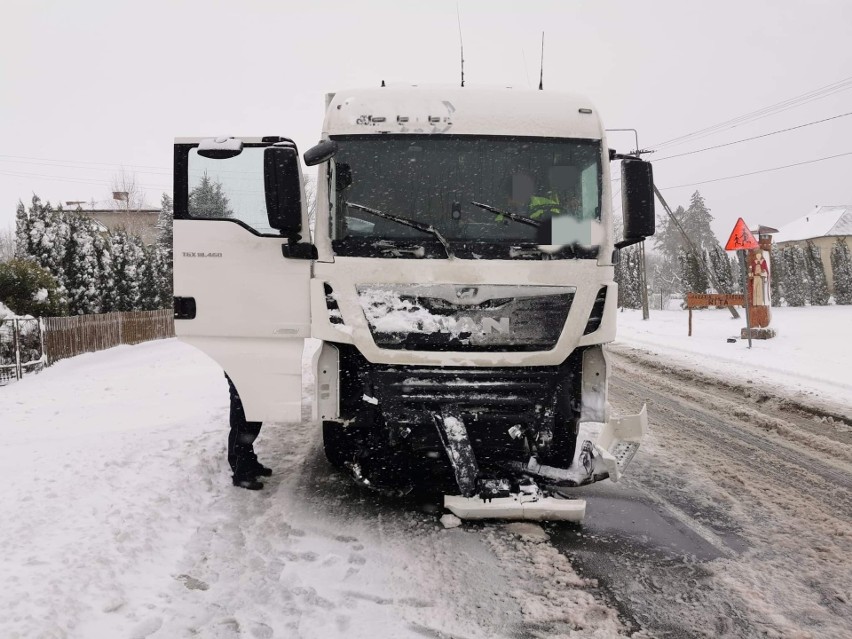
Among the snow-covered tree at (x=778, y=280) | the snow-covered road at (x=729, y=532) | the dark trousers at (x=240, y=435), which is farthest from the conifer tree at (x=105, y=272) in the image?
the snow-covered tree at (x=778, y=280)

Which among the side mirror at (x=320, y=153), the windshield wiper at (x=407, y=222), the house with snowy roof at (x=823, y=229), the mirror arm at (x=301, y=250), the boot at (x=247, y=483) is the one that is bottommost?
the boot at (x=247, y=483)

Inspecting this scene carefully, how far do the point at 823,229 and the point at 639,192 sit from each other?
68035 mm

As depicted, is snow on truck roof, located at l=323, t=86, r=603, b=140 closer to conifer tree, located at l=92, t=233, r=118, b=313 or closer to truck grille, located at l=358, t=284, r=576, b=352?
truck grille, located at l=358, t=284, r=576, b=352

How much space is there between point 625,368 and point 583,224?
25.9 ft

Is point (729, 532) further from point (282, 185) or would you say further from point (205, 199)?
point (205, 199)

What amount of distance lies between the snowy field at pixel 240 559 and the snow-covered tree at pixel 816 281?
121 ft

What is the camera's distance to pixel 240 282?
14.3 feet

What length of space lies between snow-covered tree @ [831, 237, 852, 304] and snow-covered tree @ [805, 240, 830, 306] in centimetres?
64

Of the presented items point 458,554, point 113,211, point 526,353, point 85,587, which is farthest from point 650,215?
point 113,211

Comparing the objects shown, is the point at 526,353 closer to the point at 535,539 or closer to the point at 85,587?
the point at 535,539

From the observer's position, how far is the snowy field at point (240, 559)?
2.81 m

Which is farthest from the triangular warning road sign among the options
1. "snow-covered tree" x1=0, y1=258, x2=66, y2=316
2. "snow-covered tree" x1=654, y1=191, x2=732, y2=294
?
"snow-covered tree" x1=654, y1=191, x2=732, y2=294

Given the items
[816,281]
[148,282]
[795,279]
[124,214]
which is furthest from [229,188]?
[124,214]

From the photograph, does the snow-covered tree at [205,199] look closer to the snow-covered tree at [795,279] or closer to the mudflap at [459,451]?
the mudflap at [459,451]
